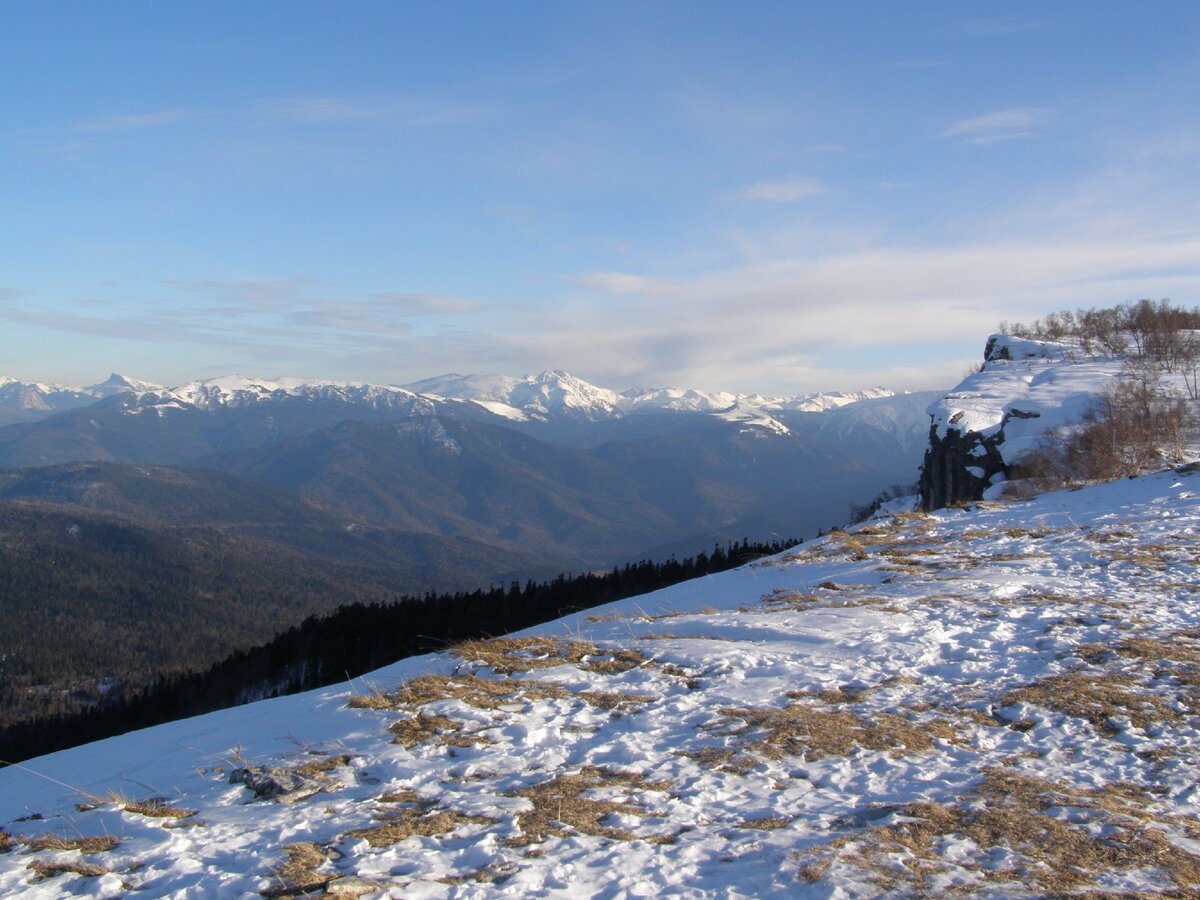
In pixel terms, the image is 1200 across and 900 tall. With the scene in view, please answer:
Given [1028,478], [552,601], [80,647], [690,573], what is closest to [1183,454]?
[1028,478]

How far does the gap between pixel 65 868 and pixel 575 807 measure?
4.00m

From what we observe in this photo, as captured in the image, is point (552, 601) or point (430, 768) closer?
point (430, 768)

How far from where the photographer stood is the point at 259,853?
5.95m

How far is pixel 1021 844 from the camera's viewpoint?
598 cm

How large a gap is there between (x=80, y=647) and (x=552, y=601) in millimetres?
145345

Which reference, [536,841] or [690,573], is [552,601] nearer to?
[690,573]

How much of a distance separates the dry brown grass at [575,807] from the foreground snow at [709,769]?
0.11 feet

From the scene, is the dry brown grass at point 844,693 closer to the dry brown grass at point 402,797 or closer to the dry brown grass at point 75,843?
the dry brown grass at point 402,797

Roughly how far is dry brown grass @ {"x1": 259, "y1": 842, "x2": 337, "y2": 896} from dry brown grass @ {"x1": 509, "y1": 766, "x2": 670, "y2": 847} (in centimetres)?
146

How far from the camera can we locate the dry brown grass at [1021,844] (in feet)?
18.2

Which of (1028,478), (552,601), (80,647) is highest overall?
(1028,478)

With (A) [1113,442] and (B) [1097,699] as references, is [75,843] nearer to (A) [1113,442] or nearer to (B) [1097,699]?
(B) [1097,699]

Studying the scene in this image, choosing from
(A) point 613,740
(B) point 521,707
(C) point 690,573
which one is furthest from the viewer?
(C) point 690,573

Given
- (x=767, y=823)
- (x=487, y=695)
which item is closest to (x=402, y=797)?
(x=487, y=695)
